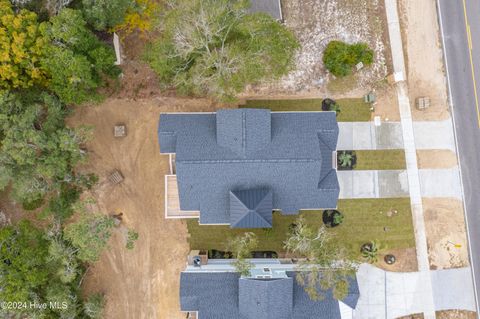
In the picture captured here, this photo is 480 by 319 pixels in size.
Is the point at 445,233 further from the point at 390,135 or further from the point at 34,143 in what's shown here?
the point at 34,143

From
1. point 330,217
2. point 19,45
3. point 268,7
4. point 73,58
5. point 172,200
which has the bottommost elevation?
point 330,217

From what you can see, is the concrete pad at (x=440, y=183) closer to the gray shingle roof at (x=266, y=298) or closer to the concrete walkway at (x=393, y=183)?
the concrete walkway at (x=393, y=183)

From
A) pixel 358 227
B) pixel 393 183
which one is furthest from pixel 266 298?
pixel 393 183

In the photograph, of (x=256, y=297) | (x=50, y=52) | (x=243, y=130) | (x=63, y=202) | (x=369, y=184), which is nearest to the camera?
(x=50, y=52)

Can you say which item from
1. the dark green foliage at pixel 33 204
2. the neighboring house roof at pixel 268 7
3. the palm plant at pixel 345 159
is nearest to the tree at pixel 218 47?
the neighboring house roof at pixel 268 7

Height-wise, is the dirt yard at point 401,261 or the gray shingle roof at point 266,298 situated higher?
the dirt yard at point 401,261
